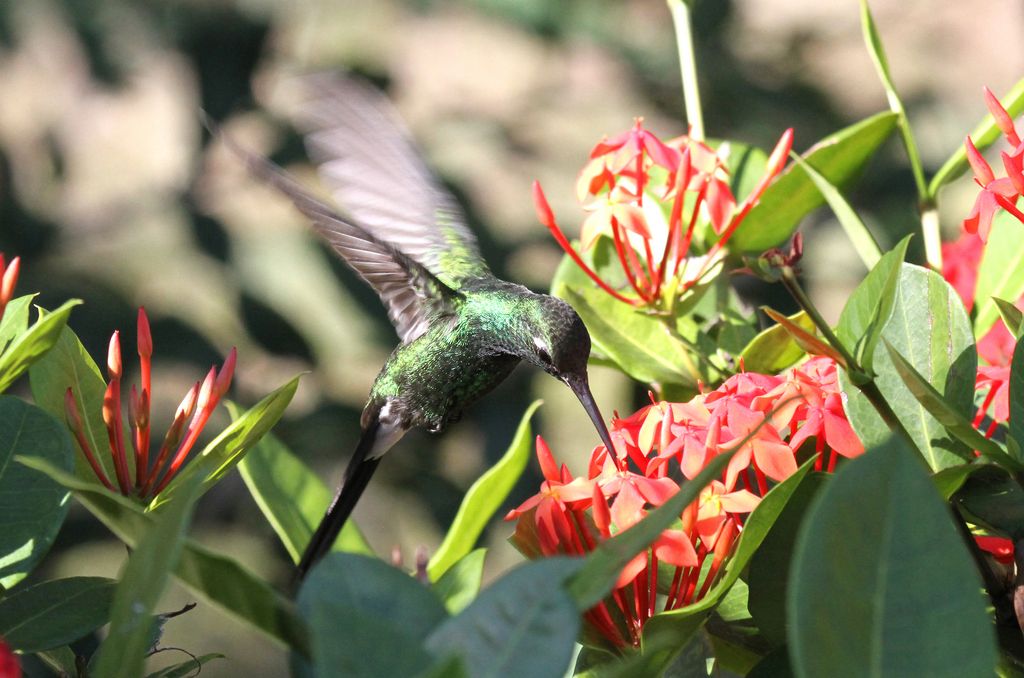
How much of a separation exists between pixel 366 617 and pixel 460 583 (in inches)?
12.6

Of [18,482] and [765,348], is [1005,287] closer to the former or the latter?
[765,348]

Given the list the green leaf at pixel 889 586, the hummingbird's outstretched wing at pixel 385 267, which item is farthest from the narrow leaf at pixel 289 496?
the green leaf at pixel 889 586

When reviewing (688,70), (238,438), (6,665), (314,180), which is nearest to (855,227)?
(688,70)

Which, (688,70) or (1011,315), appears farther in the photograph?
(688,70)

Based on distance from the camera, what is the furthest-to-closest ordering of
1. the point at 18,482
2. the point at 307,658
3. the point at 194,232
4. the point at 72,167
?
the point at 72,167, the point at 194,232, the point at 18,482, the point at 307,658

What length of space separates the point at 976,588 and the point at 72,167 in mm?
3054

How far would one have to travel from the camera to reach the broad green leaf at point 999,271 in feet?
3.45

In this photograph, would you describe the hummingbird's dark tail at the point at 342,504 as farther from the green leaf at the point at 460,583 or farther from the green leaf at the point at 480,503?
the green leaf at the point at 460,583

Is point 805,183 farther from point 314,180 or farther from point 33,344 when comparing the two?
point 314,180

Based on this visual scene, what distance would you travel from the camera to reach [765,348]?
99cm

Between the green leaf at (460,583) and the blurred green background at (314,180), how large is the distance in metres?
1.50

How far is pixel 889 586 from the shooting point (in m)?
0.48

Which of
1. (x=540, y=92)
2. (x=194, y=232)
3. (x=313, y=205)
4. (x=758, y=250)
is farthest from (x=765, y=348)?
(x=540, y=92)

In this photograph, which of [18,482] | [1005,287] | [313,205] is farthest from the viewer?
[313,205]
